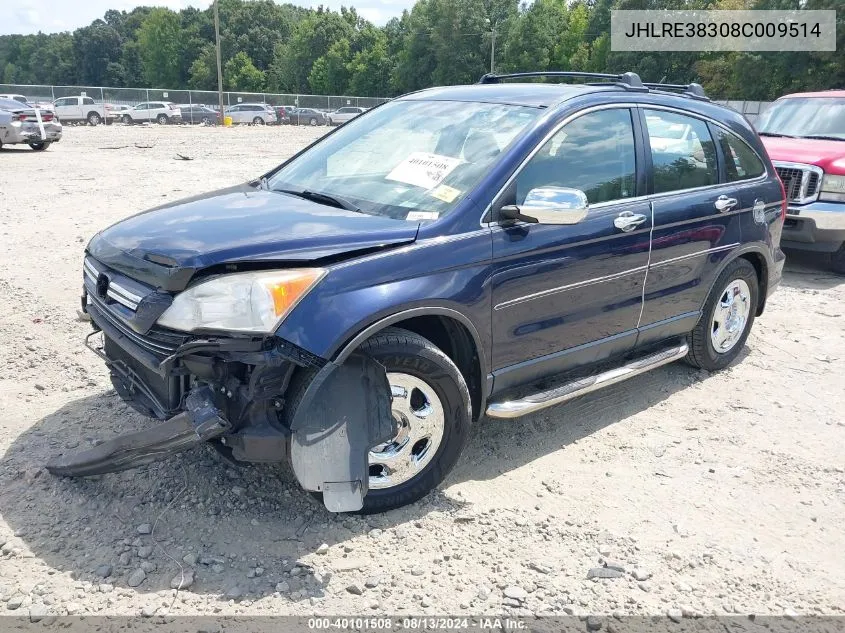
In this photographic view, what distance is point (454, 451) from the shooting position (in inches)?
138

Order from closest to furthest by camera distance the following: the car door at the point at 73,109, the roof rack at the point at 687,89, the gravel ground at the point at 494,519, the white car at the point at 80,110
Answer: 1. the gravel ground at the point at 494,519
2. the roof rack at the point at 687,89
3. the white car at the point at 80,110
4. the car door at the point at 73,109

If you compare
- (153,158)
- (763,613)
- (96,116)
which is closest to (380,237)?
(763,613)

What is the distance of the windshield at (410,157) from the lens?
3619 mm

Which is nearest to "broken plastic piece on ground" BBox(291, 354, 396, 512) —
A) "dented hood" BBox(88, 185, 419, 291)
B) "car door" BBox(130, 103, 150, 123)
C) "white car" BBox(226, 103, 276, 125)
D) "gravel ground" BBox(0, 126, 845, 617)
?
"gravel ground" BBox(0, 126, 845, 617)

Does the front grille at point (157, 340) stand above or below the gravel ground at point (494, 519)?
above

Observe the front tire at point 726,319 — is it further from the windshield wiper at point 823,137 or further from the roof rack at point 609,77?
the windshield wiper at point 823,137

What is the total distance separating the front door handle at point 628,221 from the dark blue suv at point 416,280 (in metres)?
0.01

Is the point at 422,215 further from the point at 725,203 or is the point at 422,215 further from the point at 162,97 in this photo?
the point at 162,97

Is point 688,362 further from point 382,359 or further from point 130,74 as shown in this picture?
point 130,74

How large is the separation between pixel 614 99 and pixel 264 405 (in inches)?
108

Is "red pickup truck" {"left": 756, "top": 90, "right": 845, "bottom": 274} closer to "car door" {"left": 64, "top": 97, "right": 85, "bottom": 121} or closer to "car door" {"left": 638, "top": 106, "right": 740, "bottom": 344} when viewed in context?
"car door" {"left": 638, "top": 106, "right": 740, "bottom": 344}

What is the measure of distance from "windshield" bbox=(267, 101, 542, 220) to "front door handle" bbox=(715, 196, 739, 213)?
63.1 inches

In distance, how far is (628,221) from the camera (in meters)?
4.12

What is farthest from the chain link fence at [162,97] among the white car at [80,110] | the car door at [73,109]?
the car door at [73,109]
